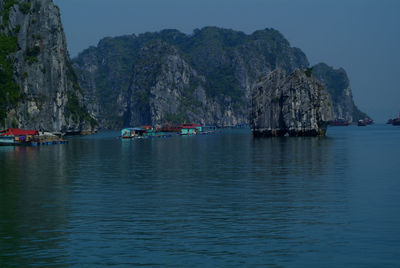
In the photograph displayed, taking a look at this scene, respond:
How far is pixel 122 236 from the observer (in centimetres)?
3112

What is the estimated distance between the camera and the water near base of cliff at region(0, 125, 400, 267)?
26.7m

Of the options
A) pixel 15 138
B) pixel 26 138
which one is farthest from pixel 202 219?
pixel 26 138

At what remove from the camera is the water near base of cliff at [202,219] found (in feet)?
87.7

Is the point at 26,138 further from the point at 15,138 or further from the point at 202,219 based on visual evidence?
the point at 202,219

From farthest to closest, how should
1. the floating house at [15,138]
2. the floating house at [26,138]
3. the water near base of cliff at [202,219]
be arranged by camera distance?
the floating house at [26,138] < the floating house at [15,138] < the water near base of cliff at [202,219]

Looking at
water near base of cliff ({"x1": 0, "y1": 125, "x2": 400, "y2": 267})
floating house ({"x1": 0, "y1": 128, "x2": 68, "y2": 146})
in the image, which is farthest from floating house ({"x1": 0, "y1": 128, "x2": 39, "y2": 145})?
water near base of cliff ({"x1": 0, "y1": 125, "x2": 400, "y2": 267})

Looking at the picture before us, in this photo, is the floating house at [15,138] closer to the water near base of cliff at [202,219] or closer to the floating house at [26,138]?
the floating house at [26,138]

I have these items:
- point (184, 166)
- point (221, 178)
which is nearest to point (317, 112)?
point (184, 166)

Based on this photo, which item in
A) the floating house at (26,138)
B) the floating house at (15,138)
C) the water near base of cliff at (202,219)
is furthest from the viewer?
the floating house at (26,138)

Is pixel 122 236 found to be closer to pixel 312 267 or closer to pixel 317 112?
pixel 312 267

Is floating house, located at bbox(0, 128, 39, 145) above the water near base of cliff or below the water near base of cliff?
above

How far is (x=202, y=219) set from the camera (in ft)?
118

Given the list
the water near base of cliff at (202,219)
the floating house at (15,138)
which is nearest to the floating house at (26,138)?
the floating house at (15,138)

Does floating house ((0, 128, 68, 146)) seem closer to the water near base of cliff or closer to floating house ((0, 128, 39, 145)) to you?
floating house ((0, 128, 39, 145))
